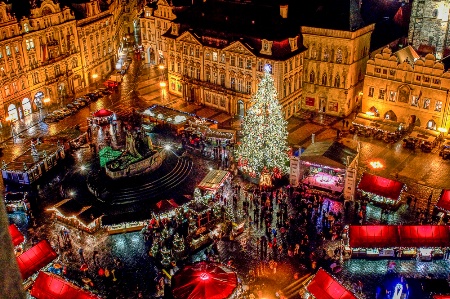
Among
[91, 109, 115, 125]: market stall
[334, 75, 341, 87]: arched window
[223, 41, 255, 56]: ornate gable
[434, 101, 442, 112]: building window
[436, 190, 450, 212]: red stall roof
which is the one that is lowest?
[436, 190, 450, 212]: red stall roof

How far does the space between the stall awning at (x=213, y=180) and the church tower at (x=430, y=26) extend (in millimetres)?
47638

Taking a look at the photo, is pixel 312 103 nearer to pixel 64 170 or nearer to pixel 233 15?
pixel 233 15

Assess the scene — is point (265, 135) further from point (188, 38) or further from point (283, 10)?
point (188, 38)

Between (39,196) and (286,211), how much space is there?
27606mm

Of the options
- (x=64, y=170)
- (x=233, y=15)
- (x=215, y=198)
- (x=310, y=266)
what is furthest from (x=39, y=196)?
(x=233, y=15)

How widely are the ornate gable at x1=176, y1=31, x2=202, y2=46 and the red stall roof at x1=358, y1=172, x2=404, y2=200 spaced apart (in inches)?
1447

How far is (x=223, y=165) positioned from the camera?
59.4 m

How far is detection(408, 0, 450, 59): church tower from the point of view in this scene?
7781 centimetres

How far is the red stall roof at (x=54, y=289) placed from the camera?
3509 centimetres

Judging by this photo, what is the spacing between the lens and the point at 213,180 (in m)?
52.3

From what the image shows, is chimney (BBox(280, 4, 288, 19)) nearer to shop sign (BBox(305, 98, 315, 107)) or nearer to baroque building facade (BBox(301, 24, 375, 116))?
baroque building facade (BBox(301, 24, 375, 116))

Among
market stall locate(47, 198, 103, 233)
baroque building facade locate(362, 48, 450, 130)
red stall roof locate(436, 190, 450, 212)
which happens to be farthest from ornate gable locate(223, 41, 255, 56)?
market stall locate(47, 198, 103, 233)

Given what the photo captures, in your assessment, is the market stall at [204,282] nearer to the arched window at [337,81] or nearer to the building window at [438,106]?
the building window at [438,106]

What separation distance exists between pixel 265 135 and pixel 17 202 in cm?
2750
